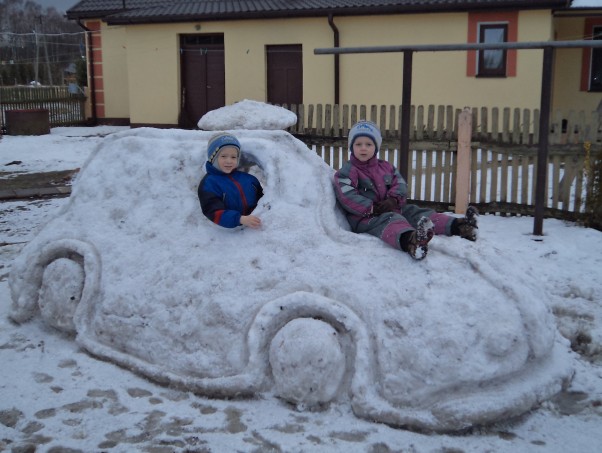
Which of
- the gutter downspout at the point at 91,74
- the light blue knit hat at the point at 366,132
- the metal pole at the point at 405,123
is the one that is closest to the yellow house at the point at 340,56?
the gutter downspout at the point at 91,74

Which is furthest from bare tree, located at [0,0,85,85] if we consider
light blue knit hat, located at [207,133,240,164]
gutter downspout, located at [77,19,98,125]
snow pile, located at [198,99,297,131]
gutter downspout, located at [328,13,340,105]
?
light blue knit hat, located at [207,133,240,164]

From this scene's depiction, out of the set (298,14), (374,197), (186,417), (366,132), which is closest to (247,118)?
(366,132)

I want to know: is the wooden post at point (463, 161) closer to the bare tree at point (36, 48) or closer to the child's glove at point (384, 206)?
the child's glove at point (384, 206)

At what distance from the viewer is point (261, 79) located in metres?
17.0

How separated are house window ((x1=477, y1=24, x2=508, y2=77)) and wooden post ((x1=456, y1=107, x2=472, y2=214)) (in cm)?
691

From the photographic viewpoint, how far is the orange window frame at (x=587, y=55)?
15.4 m

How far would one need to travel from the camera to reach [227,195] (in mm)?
4016

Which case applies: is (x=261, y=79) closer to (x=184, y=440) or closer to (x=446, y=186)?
(x=446, y=186)

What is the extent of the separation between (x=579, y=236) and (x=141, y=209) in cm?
497

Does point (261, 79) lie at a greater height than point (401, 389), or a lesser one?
greater

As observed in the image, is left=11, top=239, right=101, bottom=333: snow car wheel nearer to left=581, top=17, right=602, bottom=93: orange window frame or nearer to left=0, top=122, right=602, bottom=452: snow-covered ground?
left=0, top=122, right=602, bottom=452: snow-covered ground

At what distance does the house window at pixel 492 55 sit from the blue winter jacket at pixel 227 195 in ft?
38.7

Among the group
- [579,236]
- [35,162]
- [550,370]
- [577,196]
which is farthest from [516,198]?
[35,162]

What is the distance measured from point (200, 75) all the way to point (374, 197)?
48.2ft
